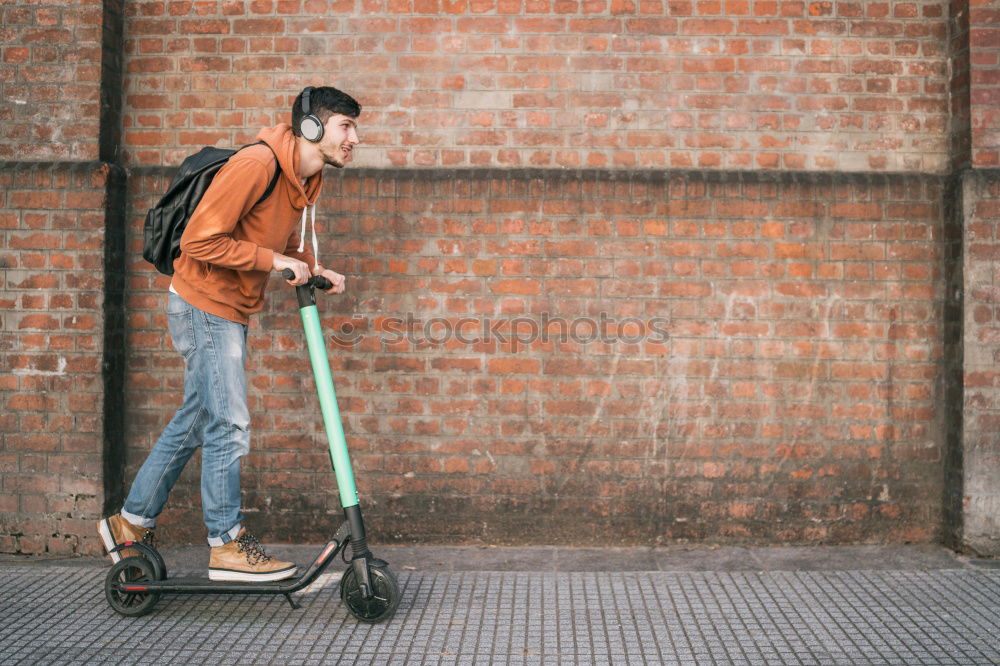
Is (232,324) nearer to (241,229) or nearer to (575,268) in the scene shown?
(241,229)

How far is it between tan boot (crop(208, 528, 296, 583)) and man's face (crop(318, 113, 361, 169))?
167cm

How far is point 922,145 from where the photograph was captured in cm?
495

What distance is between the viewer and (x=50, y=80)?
483cm

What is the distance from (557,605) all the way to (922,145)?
127 inches

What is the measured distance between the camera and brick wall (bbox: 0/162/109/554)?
4.76 meters

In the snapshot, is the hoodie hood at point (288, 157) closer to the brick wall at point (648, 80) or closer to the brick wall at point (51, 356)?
the brick wall at point (648, 80)

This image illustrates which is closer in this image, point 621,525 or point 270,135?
point 270,135

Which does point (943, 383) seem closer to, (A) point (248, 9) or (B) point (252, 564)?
→ (B) point (252, 564)

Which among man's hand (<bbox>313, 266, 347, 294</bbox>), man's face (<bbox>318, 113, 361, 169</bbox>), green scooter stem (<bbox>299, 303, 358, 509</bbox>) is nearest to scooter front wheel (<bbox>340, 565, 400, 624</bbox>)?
green scooter stem (<bbox>299, 303, 358, 509</bbox>)

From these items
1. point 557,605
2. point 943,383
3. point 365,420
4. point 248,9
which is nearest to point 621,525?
point 557,605

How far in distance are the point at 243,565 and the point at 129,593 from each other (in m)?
0.47

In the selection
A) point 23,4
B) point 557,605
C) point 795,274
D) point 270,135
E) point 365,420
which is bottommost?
point 557,605

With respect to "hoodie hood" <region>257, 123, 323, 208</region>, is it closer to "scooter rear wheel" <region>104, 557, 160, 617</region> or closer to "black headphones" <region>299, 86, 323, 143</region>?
"black headphones" <region>299, 86, 323, 143</region>

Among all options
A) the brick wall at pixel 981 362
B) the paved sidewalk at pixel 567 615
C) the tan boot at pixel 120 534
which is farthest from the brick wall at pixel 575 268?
the tan boot at pixel 120 534
